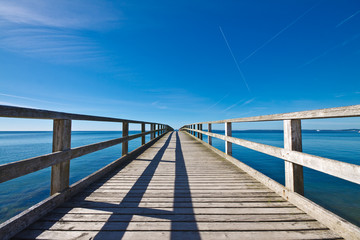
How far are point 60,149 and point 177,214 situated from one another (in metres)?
1.73

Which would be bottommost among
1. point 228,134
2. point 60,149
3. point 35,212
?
point 35,212

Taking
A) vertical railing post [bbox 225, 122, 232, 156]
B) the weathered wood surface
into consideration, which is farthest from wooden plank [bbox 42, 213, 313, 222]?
vertical railing post [bbox 225, 122, 232, 156]

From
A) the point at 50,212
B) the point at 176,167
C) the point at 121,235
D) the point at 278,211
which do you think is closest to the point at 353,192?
the point at 278,211

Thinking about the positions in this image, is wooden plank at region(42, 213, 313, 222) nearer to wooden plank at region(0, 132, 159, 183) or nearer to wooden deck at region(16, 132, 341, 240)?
wooden deck at region(16, 132, 341, 240)

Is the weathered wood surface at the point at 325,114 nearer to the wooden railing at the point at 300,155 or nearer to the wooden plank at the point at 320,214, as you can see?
the wooden railing at the point at 300,155

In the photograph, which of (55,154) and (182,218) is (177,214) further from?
(55,154)

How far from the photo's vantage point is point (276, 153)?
2.23 meters

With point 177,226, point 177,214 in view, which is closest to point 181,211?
point 177,214

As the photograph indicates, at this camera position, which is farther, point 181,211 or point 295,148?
point 295,148

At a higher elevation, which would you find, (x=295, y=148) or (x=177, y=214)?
(x=295, y=148)

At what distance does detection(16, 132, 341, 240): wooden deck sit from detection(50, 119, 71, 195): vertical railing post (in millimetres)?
262

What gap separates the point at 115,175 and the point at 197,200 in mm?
1862

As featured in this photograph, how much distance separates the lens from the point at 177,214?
1754 mm

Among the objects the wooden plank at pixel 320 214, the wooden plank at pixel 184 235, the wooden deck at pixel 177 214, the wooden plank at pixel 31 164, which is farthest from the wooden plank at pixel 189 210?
the wooden plank at pixel 31 164
